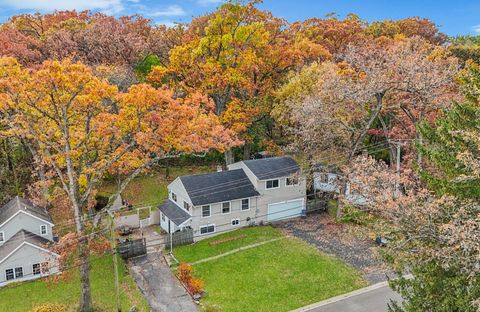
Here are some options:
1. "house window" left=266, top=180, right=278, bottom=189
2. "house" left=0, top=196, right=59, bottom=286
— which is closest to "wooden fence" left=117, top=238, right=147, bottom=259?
"house" left=0, top=196, right=59, bottom=286

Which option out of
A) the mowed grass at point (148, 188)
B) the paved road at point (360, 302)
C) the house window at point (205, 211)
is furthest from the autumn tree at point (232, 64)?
the paved road at point (360, 302)

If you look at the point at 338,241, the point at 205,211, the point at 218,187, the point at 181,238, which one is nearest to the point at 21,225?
the point at 181,238

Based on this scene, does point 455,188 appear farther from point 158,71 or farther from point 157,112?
point 158,71

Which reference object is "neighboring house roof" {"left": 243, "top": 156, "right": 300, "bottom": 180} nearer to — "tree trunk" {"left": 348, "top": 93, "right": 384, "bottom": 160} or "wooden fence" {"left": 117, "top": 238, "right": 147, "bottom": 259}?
"tree trunk" {"left": 348, "top": 93, "right": 384, "bottom": 160}

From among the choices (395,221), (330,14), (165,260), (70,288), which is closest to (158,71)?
(165,260)

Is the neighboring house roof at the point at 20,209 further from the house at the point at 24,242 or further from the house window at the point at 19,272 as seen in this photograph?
the house window at the point at 19,272

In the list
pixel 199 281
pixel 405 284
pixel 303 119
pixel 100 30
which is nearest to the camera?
pixel 405 284

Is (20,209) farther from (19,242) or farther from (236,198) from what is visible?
(236,198)
